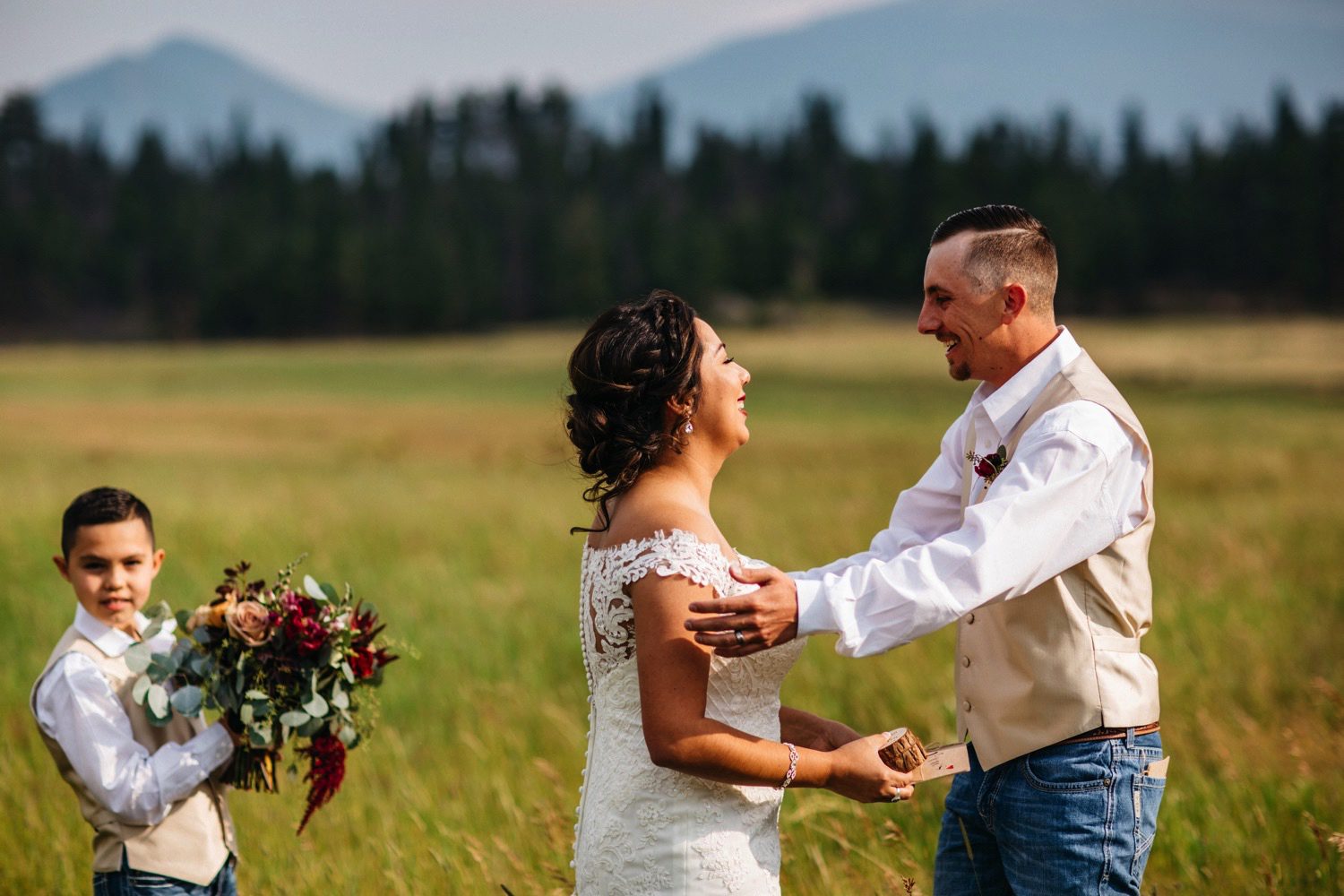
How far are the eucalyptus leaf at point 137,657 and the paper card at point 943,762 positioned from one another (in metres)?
2.05

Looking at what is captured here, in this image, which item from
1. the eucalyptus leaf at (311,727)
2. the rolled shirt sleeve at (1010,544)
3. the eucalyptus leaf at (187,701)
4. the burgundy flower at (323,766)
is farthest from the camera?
the burgundy flower at (323,766)

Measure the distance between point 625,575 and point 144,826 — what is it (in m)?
1.62

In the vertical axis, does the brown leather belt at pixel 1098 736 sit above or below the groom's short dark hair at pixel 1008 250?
below

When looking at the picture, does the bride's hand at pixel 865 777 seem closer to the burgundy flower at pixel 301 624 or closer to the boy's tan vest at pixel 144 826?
the burgundy flower at pixel 301 624

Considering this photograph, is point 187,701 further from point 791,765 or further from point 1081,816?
point 1081,816

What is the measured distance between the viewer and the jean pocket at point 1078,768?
10.4 ft

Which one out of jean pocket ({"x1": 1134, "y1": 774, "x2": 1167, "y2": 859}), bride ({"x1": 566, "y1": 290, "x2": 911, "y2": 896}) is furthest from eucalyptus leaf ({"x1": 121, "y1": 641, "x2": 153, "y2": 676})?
jean pocket ({"x1": 1134, "y1": 774, "x2": 1167, "y2": 859})

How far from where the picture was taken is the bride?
294cm

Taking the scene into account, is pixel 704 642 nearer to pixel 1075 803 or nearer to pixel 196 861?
pixel 1075 803

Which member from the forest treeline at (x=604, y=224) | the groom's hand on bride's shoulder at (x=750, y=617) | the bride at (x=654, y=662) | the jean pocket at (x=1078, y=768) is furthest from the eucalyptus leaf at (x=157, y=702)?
the forest treeline at (x=604, y=224)

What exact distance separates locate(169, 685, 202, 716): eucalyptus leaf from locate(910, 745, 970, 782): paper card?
1.88m

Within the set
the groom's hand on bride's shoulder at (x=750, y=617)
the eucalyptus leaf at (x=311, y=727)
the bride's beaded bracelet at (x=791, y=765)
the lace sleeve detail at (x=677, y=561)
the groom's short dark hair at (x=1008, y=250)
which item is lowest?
the eucalyptus leaf at (x=311, y=727)

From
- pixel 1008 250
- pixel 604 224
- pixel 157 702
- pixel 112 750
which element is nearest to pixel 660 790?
pixel 157 702

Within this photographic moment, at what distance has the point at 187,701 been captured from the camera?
3352mm
